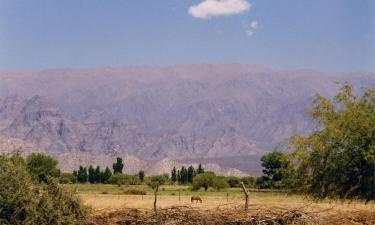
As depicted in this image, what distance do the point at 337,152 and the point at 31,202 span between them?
19.5 meters

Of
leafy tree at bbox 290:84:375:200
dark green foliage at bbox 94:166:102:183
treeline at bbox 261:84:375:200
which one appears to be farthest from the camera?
dark green foliage at bbox 94:166:102:183

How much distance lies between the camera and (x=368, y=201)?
1079 inches

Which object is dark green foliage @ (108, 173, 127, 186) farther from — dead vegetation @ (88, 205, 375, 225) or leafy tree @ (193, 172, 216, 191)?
dead vegetation @ (88, 205, 375, 225)

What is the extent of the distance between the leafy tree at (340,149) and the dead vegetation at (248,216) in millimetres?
11949

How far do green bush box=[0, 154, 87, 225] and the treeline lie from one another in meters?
14.8

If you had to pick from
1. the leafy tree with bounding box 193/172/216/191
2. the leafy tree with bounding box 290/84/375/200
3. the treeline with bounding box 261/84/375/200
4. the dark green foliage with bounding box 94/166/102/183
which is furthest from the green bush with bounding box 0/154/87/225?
the dark green foliage with bounding box 94/166/102/183

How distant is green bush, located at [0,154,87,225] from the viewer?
16.5 metres

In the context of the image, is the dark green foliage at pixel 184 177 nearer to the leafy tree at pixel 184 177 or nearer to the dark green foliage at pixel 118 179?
the leafy tree at pixel 184 177

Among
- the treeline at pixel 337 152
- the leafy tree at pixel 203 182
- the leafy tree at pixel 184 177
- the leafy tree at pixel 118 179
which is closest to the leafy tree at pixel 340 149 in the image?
the treeline at pixel 337 152

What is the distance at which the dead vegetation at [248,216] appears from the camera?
14641 mm

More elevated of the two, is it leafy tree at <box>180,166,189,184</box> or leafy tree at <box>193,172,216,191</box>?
leafy tree at <box>180,166,189,184</box>

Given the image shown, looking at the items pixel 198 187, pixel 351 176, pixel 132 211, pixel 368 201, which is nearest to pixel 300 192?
pixel 351 176

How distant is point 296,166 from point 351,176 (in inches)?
207

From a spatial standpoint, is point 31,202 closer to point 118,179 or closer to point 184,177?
point 118,179
